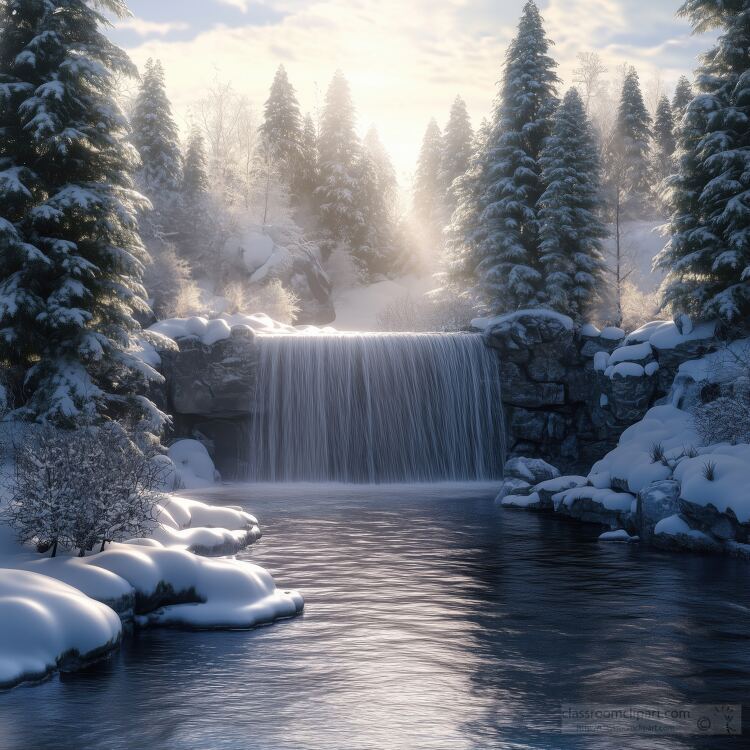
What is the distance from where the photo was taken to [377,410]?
2642cm

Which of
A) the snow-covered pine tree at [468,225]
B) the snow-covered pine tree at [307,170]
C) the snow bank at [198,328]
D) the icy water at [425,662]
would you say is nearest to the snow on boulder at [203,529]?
the icy water at [425,662]

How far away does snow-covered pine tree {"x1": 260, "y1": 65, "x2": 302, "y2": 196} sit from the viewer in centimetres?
5769

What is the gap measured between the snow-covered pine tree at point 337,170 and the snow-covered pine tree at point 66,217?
133 feet

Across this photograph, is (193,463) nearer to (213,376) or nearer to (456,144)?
(213,376)

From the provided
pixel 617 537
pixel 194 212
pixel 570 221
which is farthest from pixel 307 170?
pixel 617 537

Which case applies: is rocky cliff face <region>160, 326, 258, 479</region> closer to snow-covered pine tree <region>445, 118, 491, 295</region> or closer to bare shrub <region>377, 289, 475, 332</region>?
snow-covered pine tree <region>445, 118, 491, 295</region>

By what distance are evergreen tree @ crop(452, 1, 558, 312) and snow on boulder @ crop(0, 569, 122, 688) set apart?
23265 mm

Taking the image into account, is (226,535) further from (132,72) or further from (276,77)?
(276,77)

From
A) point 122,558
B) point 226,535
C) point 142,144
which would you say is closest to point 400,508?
point 226,535

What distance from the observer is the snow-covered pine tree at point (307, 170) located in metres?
58.7

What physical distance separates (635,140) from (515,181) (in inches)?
1272

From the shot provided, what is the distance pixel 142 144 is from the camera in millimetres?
45219

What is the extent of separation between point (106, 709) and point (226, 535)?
6.34 metres

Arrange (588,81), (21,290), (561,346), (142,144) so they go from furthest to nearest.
A: (588,81)
(142,144)
(561,346)
(21,290)
